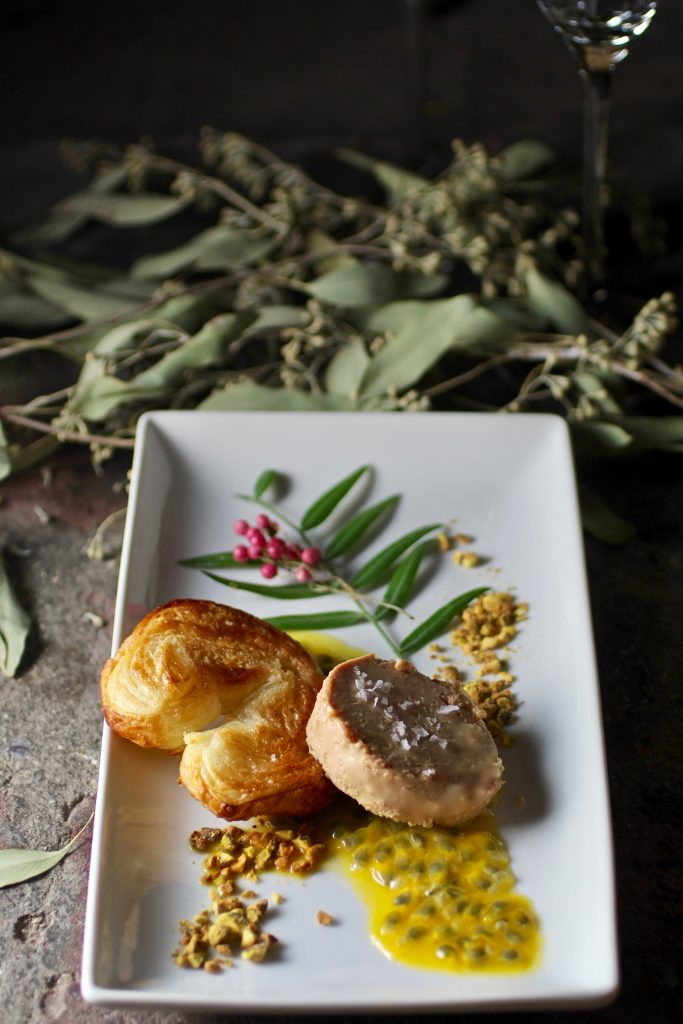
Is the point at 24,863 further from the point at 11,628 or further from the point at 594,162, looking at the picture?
the point at 594,162

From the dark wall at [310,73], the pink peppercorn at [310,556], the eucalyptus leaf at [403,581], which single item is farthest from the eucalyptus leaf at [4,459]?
the dark wall at [310,73]

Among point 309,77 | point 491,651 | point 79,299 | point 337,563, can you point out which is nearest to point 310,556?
point 337,563

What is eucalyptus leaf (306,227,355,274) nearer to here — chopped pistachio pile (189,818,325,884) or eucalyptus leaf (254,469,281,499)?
eucalyptus leaf (254,469,281,499)

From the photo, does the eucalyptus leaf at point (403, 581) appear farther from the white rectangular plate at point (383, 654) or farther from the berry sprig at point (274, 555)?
the berry sprig at point (274, 555)

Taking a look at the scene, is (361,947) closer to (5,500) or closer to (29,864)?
(29,864)

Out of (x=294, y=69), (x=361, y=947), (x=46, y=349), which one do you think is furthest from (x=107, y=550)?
(x=294, y=69)

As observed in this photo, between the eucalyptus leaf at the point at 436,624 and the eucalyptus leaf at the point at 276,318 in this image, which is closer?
the eucalyptus leaf at the point at 436,624

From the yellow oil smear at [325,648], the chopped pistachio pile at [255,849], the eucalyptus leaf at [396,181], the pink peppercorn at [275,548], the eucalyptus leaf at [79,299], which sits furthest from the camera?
the eucalyptus leaf at [396,181]

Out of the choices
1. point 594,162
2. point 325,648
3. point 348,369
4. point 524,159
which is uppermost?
point 594,162
